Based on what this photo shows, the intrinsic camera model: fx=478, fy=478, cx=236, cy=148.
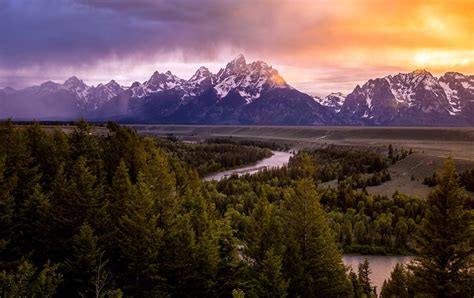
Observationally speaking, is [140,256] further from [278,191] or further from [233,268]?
[278,191]

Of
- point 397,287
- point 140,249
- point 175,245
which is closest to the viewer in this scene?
point 140,249

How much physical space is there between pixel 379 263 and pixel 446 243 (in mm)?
34681

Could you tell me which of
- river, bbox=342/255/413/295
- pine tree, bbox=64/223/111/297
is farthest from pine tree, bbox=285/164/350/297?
river, bbox=342/255/413/295

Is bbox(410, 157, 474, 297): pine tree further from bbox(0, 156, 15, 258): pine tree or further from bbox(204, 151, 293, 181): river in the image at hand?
bbox(204, 151, 293, 181): river

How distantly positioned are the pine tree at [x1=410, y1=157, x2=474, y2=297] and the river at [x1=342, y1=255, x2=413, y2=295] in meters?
26.4

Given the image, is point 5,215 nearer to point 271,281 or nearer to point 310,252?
point 271,281

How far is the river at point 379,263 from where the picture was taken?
5778cm

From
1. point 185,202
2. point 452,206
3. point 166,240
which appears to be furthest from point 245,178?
point 452,206

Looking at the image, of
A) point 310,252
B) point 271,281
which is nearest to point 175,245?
point 271,281

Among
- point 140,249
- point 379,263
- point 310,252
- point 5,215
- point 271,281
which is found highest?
point 5,215

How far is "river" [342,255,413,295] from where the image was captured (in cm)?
5778

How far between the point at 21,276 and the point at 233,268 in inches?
666

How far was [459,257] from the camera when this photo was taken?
29781 mm

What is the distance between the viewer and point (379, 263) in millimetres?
62750
